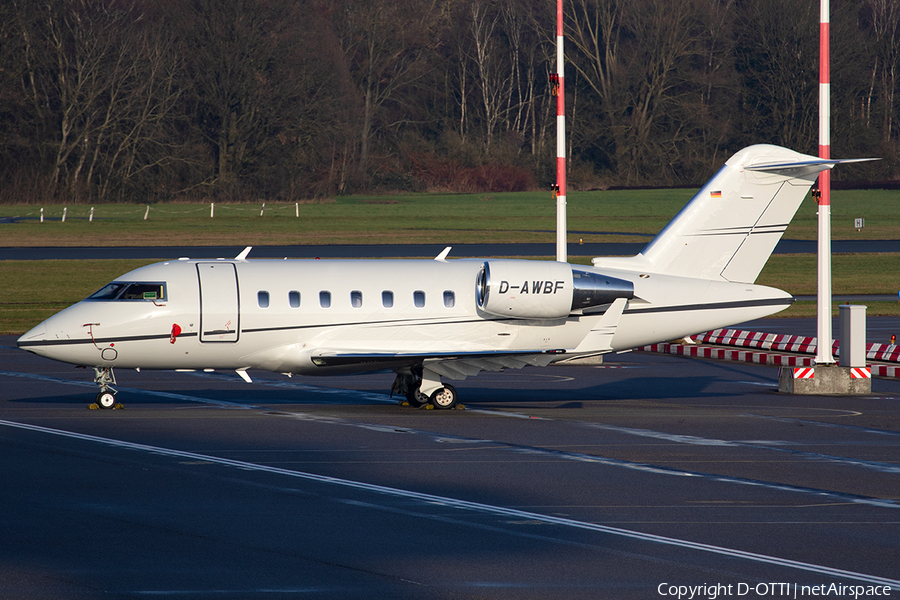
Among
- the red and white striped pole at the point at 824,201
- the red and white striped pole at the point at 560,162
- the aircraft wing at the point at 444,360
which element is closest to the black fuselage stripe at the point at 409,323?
the aircraft wing at the point at 444,360

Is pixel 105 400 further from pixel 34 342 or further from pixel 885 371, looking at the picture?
pixel 885 371

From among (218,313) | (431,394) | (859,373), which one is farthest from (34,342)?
(859,373)

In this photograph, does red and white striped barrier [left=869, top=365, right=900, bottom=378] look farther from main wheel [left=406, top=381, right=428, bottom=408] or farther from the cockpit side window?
the cockpit side window

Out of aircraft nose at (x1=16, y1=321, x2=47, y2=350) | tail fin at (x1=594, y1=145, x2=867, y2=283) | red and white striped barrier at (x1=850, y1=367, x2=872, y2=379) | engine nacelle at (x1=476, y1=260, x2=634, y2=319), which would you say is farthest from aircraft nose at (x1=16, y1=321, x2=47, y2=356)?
red and white striped barrier at (x1=850, y1=367, x2=872, y2=379)

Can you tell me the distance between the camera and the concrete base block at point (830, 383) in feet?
77.2

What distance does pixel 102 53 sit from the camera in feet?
302

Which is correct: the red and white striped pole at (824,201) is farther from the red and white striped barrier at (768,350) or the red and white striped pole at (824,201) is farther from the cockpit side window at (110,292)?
the cockpit side window at (110,292)

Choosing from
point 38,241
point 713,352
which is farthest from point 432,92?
point 713,352

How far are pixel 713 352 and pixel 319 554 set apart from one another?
2118 cm

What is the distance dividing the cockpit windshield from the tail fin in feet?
29.7

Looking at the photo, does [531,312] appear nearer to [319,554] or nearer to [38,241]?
[319,554]

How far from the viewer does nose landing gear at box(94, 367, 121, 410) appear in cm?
2080

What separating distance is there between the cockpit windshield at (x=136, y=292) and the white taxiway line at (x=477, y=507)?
10.7 feet

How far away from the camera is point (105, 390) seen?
21.1 m
